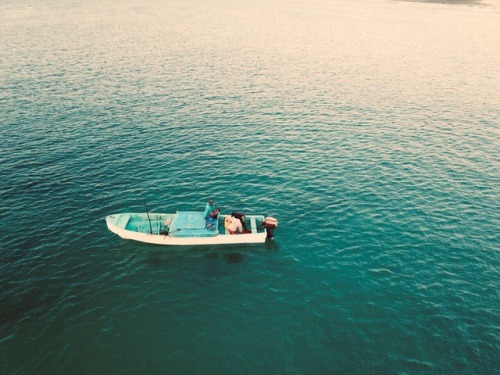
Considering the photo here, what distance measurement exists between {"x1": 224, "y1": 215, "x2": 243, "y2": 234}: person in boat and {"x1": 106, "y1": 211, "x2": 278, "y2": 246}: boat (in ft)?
0.64

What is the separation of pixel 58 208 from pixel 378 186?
3733 cm

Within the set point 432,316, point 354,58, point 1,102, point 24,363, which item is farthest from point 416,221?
point 354,58

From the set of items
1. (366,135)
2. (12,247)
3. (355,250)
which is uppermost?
(12,247)

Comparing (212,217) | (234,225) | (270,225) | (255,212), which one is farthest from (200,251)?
(255,212)

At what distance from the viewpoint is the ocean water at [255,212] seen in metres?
27.7

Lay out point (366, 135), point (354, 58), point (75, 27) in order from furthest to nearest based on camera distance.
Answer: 1. point (75, 27)
2. point (354, 58)
3. point (366, 135)

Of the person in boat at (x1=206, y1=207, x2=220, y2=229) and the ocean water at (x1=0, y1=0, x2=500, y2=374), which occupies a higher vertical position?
the person in boat at (x1=206, y1=207, x2=220, y2=229)

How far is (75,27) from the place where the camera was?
154 metres

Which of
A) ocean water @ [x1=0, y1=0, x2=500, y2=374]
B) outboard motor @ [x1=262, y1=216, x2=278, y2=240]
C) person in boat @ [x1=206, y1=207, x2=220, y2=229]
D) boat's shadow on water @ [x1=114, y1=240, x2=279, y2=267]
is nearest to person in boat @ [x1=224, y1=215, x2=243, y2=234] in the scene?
person in boat @ [x1=206, y1=207, x2=220, y2=229]

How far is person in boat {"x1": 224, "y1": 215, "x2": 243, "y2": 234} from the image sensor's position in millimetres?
38281

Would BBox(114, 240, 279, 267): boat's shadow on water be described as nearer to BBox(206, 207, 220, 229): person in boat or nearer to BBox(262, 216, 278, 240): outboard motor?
BBox(262, 216, 278, 240): outboard motor

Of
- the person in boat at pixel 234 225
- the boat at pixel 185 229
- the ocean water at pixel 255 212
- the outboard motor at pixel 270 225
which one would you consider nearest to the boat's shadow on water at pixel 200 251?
the ocean water at pixel 255 212

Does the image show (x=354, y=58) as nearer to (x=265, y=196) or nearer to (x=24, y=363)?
(x=265, y=196)

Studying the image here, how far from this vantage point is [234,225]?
38250 mm
